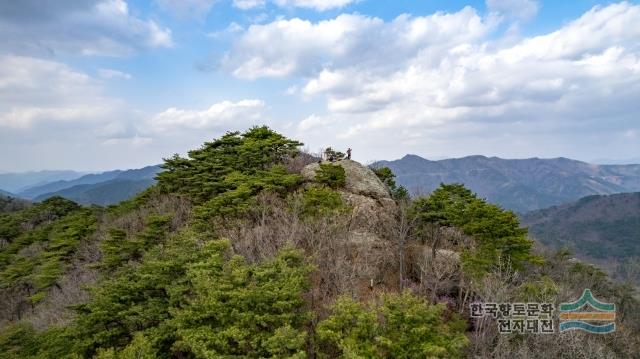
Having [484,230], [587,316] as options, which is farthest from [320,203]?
[587,316]

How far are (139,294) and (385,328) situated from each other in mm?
10348

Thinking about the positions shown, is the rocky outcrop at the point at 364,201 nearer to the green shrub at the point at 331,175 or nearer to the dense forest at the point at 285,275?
the dense forest at the point at 285,275

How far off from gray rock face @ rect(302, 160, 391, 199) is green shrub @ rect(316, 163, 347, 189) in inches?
31.0

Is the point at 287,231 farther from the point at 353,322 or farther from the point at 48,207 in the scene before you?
the point at 48,207

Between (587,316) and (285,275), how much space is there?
1440cm

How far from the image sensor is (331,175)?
2770 cm

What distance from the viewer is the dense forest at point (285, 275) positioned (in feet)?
44.0

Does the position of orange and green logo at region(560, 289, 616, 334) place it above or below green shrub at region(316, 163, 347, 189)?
below

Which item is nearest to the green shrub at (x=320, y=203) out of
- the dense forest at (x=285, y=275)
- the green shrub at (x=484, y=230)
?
the dense forest at (x=285, y=275)

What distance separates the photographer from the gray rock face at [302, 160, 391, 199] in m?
28.3

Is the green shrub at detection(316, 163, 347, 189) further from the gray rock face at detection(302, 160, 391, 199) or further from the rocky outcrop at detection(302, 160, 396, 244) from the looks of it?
the gray rock face at detection(302, 160, 391, 199)

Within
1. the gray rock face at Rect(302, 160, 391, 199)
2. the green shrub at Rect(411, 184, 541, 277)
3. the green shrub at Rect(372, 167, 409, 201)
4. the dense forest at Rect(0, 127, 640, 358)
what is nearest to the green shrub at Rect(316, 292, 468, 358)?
the dense forest at Rect(0, 127, 640, 358)

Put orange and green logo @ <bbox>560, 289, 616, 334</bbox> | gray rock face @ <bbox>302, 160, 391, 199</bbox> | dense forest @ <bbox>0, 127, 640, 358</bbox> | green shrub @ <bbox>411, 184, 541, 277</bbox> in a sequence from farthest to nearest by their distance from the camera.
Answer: gray rock face @ <bbox>302, 160, 391, 199</bbox>, green shrub @ <bbox>411, 184, 541, 277</bbox>, orange and green logo @ <bbox>560, 289, 616, 334</bbox>, dense forest @ <bbox>0, 127, 640, 358</bbox>

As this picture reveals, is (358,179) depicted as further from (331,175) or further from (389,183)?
(389,183)
